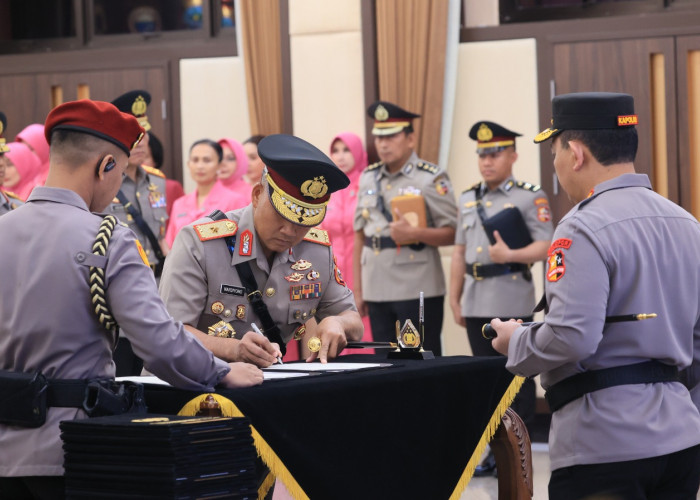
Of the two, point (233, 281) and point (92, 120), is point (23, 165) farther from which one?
point (92, 120)

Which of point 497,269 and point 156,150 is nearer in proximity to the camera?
point 497,269

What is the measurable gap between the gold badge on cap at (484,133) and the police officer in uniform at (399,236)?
412 mm

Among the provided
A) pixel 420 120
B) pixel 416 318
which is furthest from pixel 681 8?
pixel 416 318

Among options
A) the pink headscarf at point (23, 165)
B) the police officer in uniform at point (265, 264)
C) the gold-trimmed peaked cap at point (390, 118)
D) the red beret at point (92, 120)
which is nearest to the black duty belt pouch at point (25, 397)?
the red beret at point (92, 120)

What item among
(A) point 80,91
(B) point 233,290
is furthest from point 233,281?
(A) point 80,91

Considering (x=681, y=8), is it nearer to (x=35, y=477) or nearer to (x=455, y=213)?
(x=455, y=213)

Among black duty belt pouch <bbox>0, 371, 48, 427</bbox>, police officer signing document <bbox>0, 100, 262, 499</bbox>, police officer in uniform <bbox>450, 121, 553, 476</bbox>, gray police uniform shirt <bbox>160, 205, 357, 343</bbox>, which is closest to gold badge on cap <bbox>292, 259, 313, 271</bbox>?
gray police uniform shirt <bbox>160, 205, 357, 343</bbox>

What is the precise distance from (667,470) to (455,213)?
3.53 meters

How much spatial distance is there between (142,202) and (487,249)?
1932mm

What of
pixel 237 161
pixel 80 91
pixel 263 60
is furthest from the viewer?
pixel 80 91

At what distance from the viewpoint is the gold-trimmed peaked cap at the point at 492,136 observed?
231 inches

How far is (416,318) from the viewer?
6.19m

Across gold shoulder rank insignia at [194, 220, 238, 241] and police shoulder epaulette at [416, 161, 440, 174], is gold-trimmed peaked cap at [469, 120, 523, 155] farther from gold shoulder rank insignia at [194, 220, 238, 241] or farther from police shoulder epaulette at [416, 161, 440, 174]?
gold shoulder rank insignia at [194, 220, 238, 241]

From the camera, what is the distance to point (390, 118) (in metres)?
6.39
